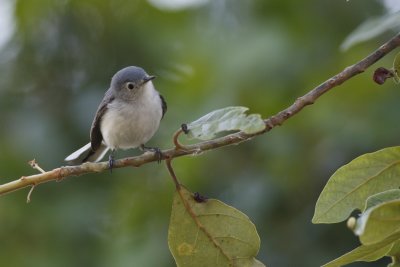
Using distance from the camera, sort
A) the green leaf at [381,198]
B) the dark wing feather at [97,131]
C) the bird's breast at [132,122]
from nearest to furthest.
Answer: the green leaf at [381,198] < the bird's breast at [132,122] < the dark wing feather at [97,131]

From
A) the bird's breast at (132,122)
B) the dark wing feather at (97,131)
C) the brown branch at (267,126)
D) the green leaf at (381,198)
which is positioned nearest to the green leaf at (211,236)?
the brown branch at (267,126)

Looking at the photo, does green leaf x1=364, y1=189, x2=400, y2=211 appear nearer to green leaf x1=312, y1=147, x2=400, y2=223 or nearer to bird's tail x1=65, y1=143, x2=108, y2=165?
green leaf x1=312, y1=147, x2=400, y2=223

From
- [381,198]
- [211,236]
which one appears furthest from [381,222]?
[211,236]

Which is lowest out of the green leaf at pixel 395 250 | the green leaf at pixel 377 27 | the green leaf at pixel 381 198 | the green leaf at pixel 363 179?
the green leaf at pixel 395 250

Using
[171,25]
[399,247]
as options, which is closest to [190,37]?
[171,25]

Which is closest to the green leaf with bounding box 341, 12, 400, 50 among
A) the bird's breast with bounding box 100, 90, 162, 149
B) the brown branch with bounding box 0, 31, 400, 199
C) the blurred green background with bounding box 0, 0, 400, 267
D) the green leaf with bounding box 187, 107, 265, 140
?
the brown branch with bounding box 0, 31, 400, 199

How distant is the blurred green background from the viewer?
3.83 m

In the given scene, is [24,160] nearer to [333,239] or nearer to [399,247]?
[333,239]

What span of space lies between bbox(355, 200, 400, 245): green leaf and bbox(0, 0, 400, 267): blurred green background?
2.16m

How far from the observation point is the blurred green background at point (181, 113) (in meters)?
Result: 3.83

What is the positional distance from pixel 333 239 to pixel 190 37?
176 cm

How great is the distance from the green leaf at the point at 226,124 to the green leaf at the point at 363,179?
0.27 m

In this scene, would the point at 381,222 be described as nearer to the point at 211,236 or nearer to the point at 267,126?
the point at 267,126

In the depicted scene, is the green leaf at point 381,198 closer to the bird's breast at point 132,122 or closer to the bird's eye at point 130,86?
the bird's breast at point 132,122
